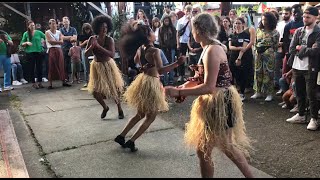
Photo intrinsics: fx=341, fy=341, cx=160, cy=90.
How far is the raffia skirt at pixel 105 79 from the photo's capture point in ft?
18.3

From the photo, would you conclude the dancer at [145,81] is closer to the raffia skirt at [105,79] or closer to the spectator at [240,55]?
the raffia skirt at [105,79]

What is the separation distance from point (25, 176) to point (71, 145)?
3.59 ft

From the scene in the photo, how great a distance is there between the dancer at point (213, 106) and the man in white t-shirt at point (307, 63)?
7.47ft

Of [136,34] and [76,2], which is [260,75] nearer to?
[136,34]

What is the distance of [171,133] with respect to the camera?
505 centimetres

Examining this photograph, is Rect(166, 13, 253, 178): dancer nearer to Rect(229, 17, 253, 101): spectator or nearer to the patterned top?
the patterned top

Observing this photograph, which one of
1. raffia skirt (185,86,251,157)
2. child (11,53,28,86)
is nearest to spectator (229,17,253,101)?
Result: raffia skirt (185,86,251,157)

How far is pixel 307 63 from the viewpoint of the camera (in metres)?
4.97

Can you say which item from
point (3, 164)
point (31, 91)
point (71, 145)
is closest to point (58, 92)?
point (31, 91)

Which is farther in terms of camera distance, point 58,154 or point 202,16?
point 58,154

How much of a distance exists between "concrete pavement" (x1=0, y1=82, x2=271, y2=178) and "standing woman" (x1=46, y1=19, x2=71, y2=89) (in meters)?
2.49

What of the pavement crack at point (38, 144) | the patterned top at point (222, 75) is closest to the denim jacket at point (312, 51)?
the patterned top at point (222, 75)

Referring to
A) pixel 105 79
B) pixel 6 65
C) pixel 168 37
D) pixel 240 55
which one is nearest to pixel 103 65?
pixel 105 79

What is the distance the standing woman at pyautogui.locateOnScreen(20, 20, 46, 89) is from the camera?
902cm
